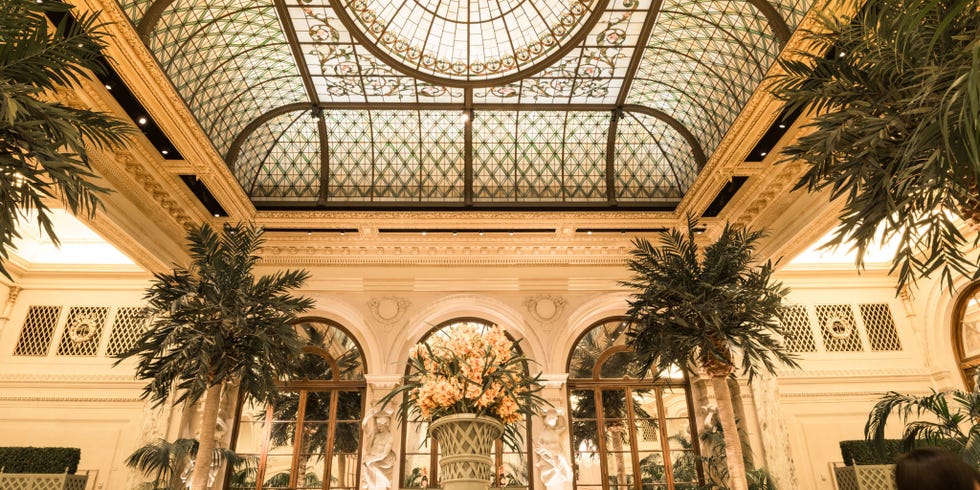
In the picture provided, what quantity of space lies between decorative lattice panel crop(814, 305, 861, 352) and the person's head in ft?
33.3

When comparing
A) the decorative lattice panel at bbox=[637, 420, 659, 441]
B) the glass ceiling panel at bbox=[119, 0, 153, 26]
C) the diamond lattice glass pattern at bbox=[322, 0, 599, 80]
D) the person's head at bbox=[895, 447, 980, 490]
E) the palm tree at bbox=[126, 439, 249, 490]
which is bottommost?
the person's head at bbox=[895, 447, 980, 490]

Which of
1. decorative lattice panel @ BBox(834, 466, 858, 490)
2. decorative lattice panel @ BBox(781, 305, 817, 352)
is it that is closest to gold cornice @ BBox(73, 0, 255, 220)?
decorative lattice panel @ BBox(781, 305, 817, 352)

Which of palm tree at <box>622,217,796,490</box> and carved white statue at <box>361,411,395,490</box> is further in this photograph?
carved white statue at <box>361,411,395,490</box>

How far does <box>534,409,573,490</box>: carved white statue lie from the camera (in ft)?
28.5

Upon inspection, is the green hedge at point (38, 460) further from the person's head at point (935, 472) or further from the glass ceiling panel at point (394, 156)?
the person's head at point (935, 472)

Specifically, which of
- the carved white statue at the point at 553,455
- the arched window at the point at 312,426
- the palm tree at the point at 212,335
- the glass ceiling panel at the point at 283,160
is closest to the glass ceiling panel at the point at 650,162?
the carved white statue at the point at 553,455

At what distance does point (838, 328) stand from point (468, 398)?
1009 cm

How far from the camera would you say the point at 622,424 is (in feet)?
30.8

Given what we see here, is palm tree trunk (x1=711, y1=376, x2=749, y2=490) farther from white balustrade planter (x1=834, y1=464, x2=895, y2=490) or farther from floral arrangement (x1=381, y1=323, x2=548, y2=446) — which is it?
floral arrangement (x1=381, y1=323, x2=548, y2=446)

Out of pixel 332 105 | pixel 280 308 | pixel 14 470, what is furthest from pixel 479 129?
pixel 14 470

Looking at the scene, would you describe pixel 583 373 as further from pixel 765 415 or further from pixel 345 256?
pixel 345 256

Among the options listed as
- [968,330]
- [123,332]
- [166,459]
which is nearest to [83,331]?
[123,332]

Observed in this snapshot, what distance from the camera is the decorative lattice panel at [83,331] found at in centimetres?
1011

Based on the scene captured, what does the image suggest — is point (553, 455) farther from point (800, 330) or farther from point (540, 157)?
point (800, 330)
